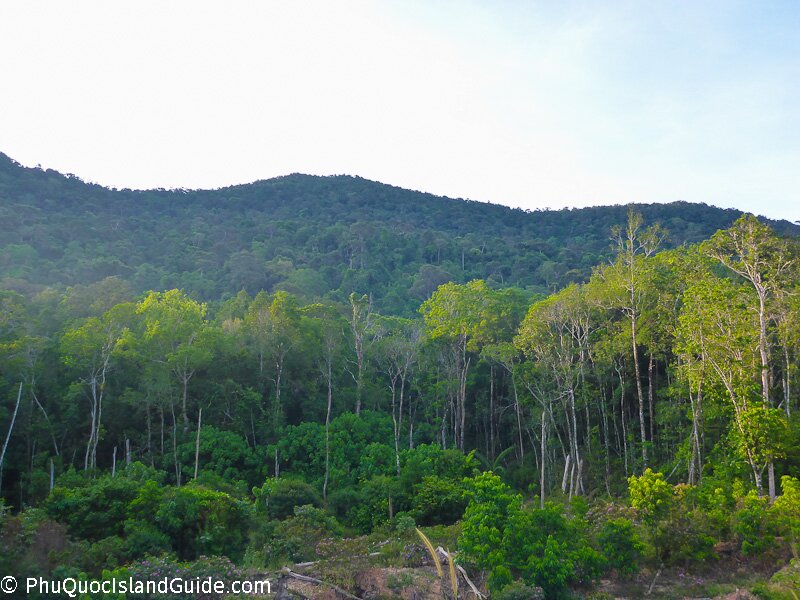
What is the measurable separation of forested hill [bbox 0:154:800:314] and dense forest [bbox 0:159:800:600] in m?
7.09

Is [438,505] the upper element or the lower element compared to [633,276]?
lower

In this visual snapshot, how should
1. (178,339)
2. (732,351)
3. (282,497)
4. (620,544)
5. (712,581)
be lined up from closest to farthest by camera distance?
(620,544) < (712,581) < (732,351) < (282,497) < (178,339)

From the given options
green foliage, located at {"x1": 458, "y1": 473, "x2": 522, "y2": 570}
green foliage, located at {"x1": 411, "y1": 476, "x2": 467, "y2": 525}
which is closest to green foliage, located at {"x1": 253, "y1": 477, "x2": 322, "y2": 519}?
green foliage, located at {"x1": 411, "y1": 476, "x2": 467, "y2": 525}

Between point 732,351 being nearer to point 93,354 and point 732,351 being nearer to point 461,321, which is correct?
point 461,321

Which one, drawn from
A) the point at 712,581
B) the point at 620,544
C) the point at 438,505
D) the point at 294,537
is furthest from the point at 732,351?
the point at 294,537

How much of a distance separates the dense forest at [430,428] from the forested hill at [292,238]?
7.09 m

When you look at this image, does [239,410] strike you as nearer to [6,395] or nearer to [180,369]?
[180,369]

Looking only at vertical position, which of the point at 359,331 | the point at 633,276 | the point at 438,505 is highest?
the point at 633,276

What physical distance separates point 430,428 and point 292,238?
114 ft

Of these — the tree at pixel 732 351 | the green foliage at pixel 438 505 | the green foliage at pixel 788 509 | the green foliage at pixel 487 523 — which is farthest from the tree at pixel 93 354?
the green foliage at pixel 788 509

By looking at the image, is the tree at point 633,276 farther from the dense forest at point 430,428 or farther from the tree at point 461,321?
the tree at point 461,321

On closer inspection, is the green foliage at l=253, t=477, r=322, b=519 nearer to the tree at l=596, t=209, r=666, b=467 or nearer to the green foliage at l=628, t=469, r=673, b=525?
the green foliage at l=628, t=469, r=673, b=525

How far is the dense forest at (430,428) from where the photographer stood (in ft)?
37.5

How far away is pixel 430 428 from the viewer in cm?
2430
